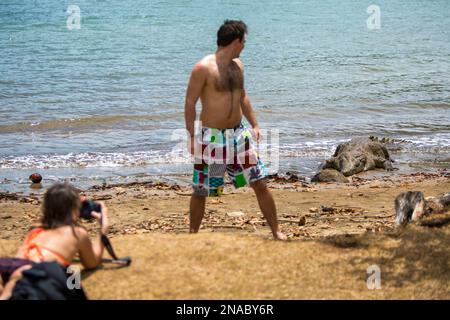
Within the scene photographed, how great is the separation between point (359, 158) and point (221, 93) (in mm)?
6644

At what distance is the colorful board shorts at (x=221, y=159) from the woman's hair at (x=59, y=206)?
1.81 m

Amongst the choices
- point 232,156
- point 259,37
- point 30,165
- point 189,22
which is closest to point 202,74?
point 232,156

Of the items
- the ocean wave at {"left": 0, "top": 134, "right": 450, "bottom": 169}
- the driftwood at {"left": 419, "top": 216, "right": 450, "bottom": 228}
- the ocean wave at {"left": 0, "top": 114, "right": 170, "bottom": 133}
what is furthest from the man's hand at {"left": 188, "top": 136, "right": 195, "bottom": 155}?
the ocean wave at {"left": 0, "top": 114, "right": 170, "bottom": 133}

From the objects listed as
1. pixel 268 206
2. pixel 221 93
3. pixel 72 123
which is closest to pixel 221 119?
pixel 221 93

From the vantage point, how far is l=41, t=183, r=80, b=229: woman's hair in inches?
211

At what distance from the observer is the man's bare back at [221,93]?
697 centimetres

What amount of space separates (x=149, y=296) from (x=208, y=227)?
12.1ft

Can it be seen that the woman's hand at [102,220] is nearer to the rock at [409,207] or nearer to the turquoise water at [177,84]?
the rock at [409,207]

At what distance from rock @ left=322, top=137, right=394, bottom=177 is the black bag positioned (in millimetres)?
8460

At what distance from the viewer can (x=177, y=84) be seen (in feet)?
71.1

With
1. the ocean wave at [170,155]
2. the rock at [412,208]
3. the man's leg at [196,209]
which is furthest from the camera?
the ocean wave at [170,155]

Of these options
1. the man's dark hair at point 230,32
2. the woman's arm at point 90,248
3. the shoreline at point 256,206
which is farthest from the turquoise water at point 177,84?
the woman's arm at point 90,248

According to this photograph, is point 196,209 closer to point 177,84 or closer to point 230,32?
point 230,32

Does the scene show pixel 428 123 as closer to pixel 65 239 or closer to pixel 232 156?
pixel 232 156
